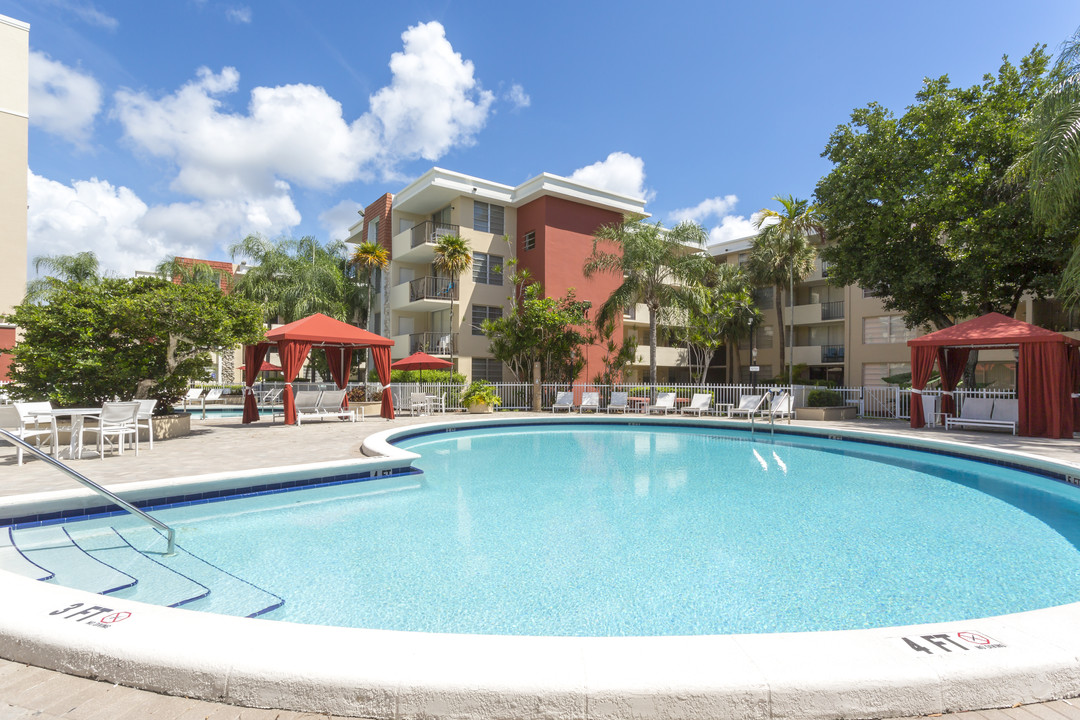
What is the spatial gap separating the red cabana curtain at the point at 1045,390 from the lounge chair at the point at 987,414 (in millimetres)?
365

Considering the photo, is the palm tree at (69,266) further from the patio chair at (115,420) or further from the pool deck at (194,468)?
the patio chair at (115,420)

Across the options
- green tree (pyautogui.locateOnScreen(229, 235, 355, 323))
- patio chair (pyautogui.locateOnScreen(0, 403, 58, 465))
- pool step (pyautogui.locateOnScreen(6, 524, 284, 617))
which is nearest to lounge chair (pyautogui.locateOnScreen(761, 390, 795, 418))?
pool step (pyautogui.locateOnScreen(6, 524, 284, 617))

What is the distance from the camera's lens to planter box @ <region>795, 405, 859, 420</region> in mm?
17906

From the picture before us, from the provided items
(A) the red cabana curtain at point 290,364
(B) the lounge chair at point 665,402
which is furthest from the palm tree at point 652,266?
(A) the red cabana curtain at point 290,364

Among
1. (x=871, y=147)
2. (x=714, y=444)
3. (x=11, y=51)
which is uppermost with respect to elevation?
(x=11, y=51)

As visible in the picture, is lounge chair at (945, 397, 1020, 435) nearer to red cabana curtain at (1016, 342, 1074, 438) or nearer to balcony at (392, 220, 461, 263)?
red cabana curtain at (1016, 342, 1074, 438)

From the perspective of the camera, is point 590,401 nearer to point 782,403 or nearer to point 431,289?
point 782,403

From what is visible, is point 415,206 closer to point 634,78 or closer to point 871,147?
point 634,78

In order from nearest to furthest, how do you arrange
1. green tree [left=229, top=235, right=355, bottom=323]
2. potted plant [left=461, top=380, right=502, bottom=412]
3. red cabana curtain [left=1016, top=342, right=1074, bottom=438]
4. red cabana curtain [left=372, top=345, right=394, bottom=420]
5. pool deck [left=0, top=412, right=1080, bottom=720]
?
pool deck [left=0, top=412, right=1080, bottom=720] → red cabana curtain [left=1016, top=342, right=1074, bottom=438] → red cabana curtain [left=372, top=345, right=394, bottom=420] → potted plant [left=461, top=380, right=502, bottom=412] → green tree [left=229, top=235, right=355, bottom=323]

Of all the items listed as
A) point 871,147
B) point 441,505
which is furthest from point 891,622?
point 871,147

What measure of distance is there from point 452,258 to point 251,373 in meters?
9.60

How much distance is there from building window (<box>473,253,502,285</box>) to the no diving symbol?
886 inches

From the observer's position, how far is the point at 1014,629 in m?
2.69

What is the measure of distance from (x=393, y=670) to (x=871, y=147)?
71.0ft
